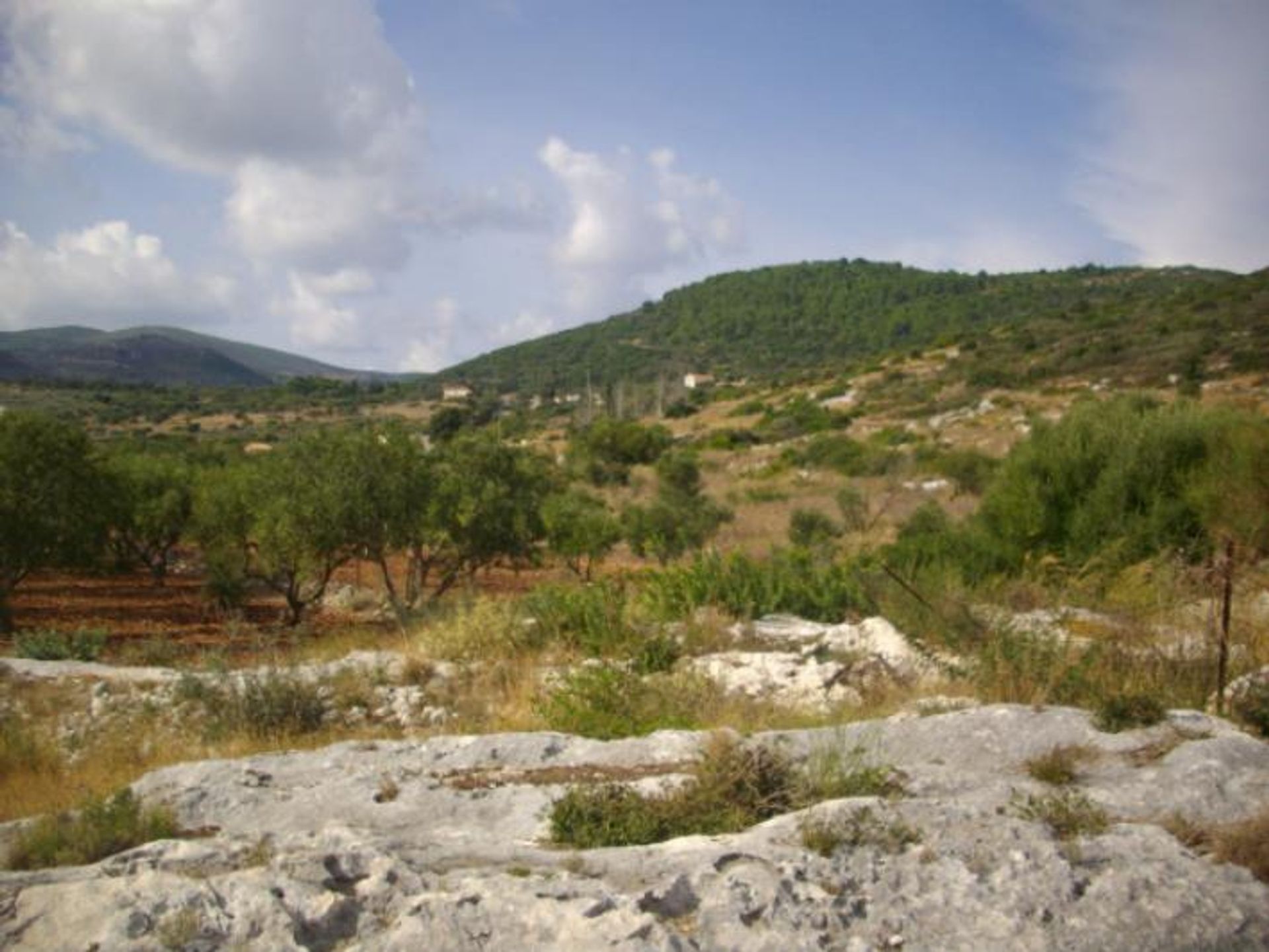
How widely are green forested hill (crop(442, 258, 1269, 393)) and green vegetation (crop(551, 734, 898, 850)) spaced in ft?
134

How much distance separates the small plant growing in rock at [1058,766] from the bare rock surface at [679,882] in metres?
0.09

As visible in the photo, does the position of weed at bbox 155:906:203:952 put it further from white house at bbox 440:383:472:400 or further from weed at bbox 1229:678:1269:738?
white house at bbox 440:383:472:400

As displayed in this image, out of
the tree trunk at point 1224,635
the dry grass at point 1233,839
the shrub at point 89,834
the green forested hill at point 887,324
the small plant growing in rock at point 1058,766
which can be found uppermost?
the green forested hill at point 887,324

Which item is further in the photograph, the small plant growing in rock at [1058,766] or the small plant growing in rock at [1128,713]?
the small plant growing in rock at [1128,713]

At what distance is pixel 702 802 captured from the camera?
3873 mm

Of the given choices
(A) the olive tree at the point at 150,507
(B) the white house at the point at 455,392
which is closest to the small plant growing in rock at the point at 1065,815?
(A) the olive tree at the point at 150,507

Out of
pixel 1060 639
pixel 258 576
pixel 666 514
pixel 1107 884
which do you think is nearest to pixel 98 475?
pixel 258 576

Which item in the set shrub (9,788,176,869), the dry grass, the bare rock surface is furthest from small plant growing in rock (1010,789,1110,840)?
shrub (9,788,176,869)

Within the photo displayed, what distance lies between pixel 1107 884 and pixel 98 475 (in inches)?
811

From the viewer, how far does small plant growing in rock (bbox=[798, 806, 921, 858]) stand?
3.30 m

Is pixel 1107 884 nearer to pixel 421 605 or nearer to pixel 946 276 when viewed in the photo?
pixel 421 605

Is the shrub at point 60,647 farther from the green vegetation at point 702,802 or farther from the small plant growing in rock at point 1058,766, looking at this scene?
the small plant growing in rock at point 1058,766

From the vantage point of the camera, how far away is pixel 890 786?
4.02 metres

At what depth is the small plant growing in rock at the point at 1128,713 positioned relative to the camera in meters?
4.79
